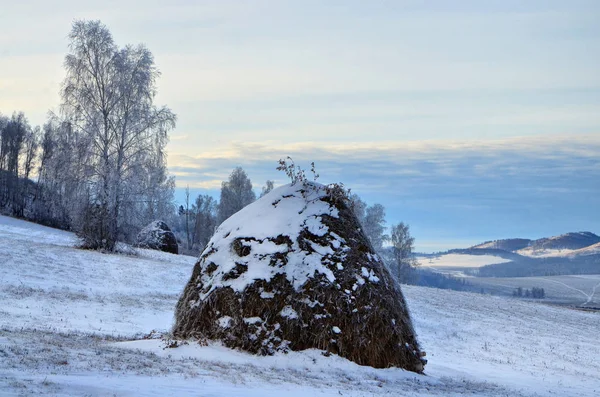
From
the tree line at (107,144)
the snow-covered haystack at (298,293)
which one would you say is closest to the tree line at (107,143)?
the tree line at (107,144)

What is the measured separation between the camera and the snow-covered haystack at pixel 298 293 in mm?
9461

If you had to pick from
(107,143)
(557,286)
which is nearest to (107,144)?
(107,143)

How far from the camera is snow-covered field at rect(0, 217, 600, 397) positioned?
711 cm

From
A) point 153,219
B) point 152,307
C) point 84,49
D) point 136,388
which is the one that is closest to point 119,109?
point 84,49

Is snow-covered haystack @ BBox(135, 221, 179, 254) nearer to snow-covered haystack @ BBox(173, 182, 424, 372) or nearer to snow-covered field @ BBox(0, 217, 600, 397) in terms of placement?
snow-covered field @ BBox(0, 217, 600, 397)

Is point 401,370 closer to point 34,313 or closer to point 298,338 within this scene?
point 298,338

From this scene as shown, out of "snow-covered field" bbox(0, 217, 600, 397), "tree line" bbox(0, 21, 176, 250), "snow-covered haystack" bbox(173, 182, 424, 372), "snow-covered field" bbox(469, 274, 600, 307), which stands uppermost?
"tree line" bbox(0, 21, 176, 250)

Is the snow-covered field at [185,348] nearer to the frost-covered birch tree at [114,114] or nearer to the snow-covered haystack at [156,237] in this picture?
the frost-covered birch tree at [114,114]

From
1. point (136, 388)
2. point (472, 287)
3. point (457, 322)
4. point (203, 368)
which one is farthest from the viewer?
point (472, 287)

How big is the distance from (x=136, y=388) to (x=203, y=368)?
5.65ft

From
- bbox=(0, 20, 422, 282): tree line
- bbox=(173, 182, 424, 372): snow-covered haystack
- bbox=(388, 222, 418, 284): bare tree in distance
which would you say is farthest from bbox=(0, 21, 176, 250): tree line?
bbox=(388, 222, 418, 284): bare tree in distance

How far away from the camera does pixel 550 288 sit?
12475 centimetres

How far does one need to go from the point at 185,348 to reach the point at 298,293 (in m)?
1.86

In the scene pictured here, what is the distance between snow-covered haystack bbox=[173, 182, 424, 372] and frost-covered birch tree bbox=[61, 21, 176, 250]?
74.1 ft
